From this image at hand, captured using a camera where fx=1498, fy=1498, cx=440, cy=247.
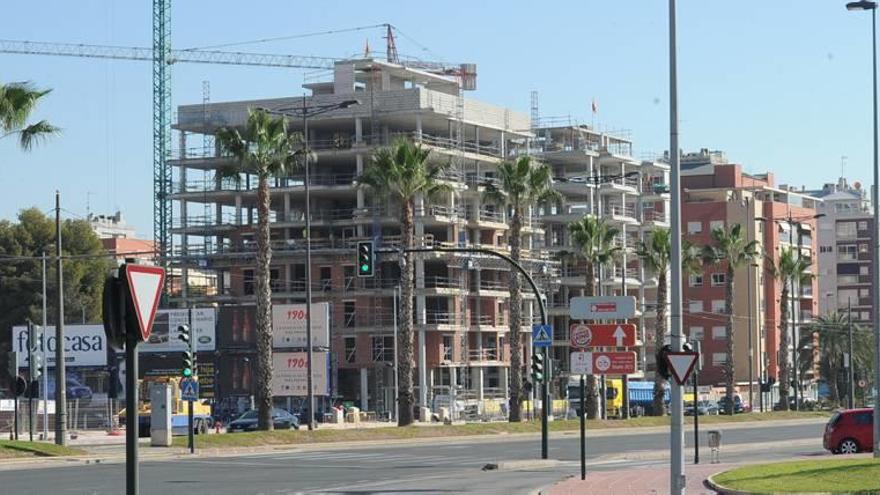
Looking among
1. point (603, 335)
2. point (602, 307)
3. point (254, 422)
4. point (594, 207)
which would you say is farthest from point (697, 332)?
point (602, 307)

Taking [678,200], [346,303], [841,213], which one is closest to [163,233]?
[346,303]

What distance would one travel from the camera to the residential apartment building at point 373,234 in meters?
102

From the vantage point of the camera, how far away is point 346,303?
103375 millimetres

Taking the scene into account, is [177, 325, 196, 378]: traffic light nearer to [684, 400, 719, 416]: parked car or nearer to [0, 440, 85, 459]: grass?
[0, 440, 85, 459]: grass

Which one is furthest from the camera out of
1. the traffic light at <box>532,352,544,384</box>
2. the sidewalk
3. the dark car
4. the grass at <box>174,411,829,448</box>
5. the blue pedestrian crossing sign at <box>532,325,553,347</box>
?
the dark car

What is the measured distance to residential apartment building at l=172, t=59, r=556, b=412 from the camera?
102 m

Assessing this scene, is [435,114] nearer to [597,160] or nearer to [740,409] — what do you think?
[597,160]

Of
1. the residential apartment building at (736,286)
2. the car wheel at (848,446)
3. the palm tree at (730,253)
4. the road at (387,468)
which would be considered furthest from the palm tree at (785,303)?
the car wheel at (848,446)

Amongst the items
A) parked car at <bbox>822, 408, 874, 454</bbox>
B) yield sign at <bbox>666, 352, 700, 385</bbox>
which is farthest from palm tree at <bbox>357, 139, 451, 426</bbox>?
yield sign at <bbox>666, 352, 700, 385</bbox>

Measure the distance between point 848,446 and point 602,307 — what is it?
1958 cm

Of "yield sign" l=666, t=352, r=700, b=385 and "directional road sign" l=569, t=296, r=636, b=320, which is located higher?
"directional road sign" l=569, t=296, r=636, b=320

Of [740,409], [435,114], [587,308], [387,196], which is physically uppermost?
[435,114]

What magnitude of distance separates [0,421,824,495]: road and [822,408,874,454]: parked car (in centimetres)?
212

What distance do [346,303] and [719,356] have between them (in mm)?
44391
